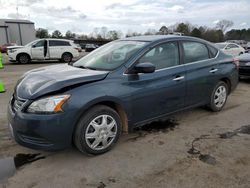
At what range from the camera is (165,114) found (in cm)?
403

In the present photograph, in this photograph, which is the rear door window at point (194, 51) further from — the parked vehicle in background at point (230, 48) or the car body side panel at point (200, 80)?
the parked vehicle in background at point (230, 48)

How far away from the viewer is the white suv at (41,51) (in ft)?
51.3

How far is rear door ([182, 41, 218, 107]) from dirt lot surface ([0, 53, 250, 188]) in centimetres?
54

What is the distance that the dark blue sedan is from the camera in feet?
9.58

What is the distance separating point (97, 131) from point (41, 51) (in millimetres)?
14016

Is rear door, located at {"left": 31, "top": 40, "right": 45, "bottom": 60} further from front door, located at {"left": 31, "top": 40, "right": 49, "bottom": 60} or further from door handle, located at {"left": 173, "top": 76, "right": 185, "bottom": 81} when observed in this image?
door handle, located at {"left": 173, "top": 76, "right": 185, "bottom": 81}

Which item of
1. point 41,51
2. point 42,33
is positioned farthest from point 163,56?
point 42,33

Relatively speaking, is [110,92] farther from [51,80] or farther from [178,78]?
[178,78]

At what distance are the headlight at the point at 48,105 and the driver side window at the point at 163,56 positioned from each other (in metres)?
1.40

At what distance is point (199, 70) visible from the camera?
4422 mm

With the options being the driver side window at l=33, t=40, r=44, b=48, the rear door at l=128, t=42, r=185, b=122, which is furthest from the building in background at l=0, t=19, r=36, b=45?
the rear door at l=128, t=42, r=185, b=122

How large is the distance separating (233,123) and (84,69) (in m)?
2.93

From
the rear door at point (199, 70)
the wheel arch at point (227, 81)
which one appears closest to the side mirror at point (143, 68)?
the rear door at point (199, 70)

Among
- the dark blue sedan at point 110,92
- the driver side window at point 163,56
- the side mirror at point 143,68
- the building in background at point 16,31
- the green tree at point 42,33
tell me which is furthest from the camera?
the green tree at point 42,33
